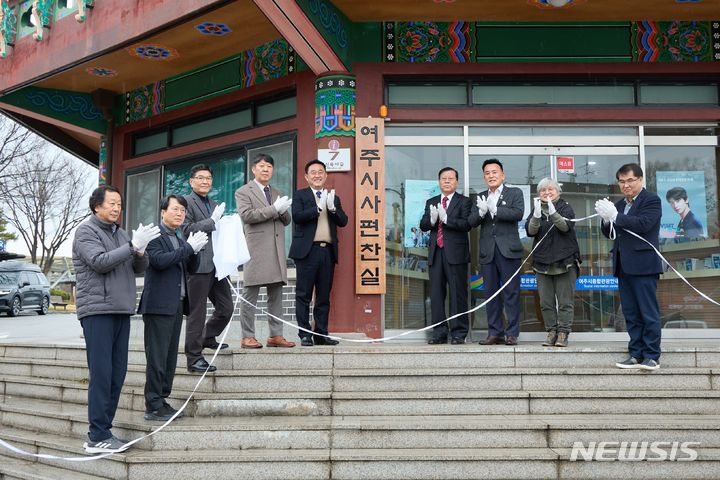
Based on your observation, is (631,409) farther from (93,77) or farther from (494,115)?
(93,77)

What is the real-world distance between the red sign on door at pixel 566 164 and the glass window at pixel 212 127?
4.03 metres

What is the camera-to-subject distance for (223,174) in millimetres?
9094

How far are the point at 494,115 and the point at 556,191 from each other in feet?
5.72

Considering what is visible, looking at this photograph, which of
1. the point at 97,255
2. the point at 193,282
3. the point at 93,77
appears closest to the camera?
the point at 97,255

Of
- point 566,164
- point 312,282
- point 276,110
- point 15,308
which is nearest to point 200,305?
point 312,282

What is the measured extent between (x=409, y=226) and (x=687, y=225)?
337cm

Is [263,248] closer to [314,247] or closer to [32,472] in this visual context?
[314,247]

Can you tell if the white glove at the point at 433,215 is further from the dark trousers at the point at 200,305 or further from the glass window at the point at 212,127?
the glass window at the point at 212,127

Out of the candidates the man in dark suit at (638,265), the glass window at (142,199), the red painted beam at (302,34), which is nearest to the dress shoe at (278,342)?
the man in dark suit at (638,265)

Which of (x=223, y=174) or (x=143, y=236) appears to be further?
(x=223, y=174)

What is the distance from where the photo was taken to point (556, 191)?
6441mm

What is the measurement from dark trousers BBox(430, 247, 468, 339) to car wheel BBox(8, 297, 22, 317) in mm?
18444

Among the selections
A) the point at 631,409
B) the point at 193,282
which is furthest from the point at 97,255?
the point at 631,409

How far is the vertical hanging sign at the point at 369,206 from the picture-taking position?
24.9 ft
